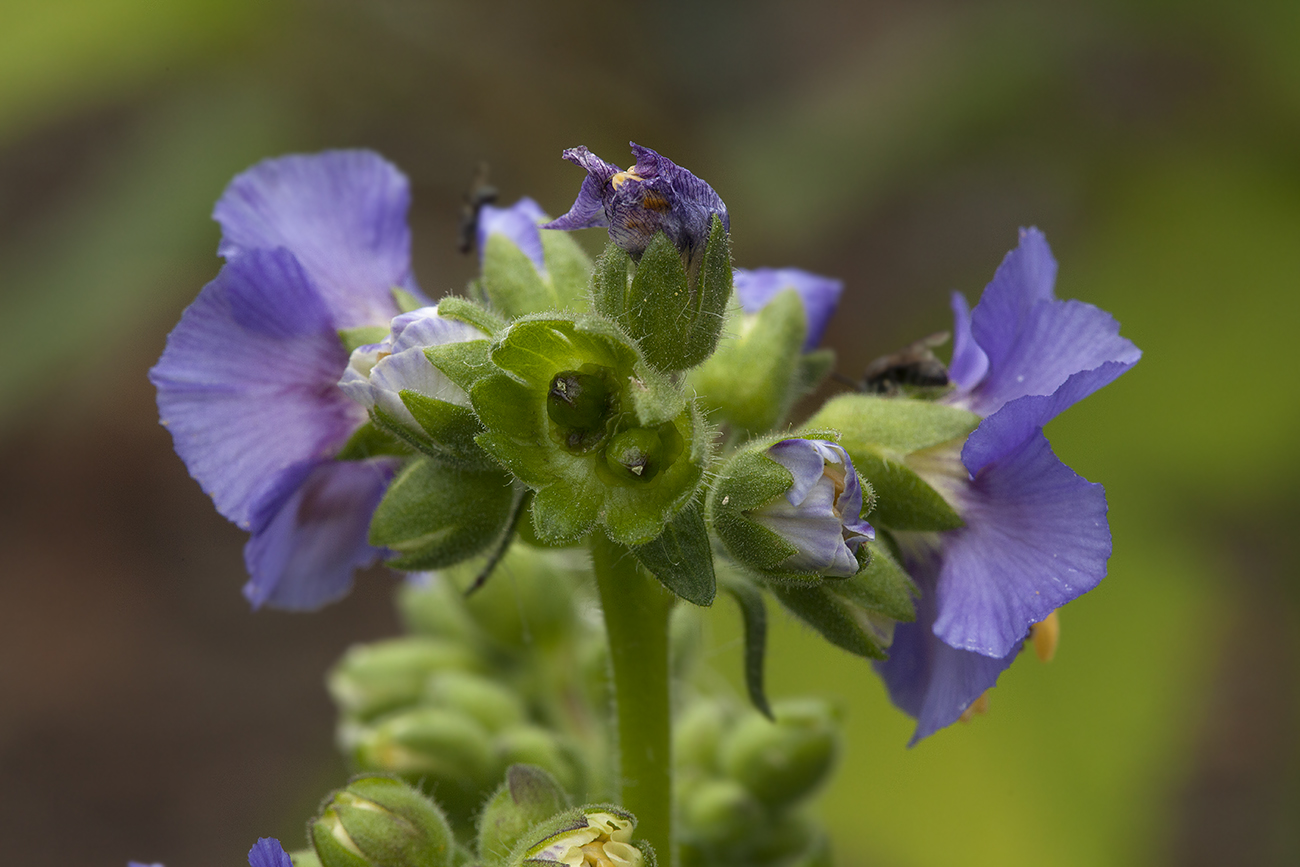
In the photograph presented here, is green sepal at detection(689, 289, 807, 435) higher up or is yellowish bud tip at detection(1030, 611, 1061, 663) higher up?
green sepal at detection(689, 289, 807, 435)

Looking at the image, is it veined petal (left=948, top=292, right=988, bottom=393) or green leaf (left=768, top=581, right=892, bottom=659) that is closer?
green leaf (left=768, top=581, right=892, bottom=659)

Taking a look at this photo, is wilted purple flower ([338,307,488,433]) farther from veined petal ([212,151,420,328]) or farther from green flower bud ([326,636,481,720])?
green flower bud ([326,636,481,720])

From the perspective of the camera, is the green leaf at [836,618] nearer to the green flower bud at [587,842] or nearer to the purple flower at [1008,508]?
the purple flower at [1008,508]

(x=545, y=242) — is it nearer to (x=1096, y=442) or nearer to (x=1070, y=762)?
(x=1070, y=762)

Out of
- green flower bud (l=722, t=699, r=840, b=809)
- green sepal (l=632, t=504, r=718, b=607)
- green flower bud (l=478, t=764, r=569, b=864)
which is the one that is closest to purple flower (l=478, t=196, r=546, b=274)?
green sepal (l=632, t=504, r=718, b=607)

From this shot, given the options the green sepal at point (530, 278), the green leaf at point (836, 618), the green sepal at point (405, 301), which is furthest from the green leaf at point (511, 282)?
the green leaf at point (836, 618)
